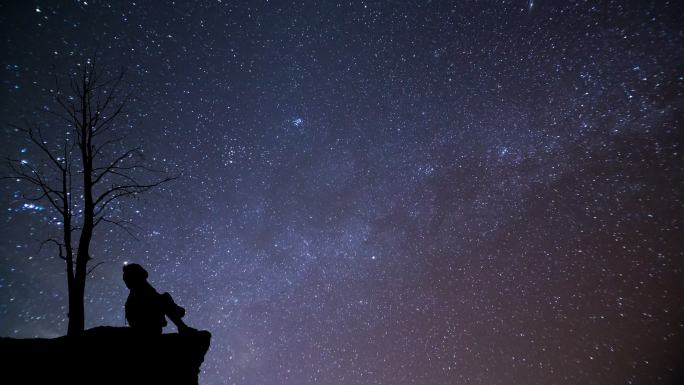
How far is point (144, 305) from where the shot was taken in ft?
15.9

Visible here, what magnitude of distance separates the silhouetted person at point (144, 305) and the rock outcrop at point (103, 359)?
0.56ft

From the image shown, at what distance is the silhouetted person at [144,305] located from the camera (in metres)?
4.81

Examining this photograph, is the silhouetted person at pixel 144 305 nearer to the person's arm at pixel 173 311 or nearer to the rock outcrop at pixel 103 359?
the person's arm at pixel 173 311

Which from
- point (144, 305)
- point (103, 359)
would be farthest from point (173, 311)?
Result: point (103, 359)

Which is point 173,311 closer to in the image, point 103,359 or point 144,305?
point 144,305

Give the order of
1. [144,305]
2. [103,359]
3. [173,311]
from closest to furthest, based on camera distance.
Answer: [103,359], [144,305], [173,311]

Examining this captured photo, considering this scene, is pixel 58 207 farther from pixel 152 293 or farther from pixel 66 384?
pixel 66 384

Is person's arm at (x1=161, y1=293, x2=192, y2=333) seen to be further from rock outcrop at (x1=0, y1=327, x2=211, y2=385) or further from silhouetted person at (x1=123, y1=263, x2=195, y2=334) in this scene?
rock outcrop at (x1=0, y1=327, x2=211, y2=385)

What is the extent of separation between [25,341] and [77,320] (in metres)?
1.26

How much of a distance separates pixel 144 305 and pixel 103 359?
854 mm

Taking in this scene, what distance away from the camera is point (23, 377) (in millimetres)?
3639

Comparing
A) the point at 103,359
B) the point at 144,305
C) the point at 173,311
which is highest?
the point at 144,305

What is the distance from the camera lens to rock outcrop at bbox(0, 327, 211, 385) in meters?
3.77

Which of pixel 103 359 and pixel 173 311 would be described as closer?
pixel 103 359
